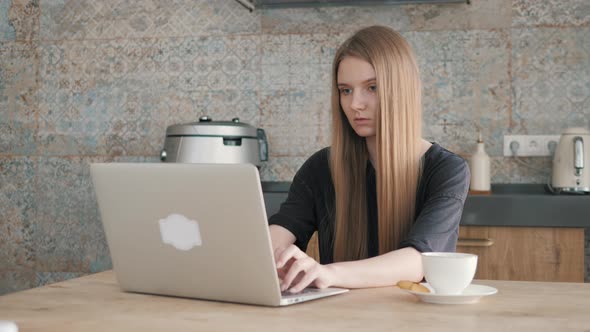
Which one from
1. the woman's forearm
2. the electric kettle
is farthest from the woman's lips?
the electric kettle

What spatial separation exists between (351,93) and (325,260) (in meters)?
0.42

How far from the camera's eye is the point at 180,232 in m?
1.13

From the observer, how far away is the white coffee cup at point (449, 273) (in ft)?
3.79

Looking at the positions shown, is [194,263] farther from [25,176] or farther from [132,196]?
[25,176]

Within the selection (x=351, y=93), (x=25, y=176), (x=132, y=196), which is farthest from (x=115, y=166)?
(x=25, y=176)

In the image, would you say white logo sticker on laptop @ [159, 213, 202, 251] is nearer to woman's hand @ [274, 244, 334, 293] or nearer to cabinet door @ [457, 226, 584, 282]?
woman's hand @ [274, 244, 334, 293]

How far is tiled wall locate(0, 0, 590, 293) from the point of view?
302 centimetres

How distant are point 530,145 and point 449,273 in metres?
2.01

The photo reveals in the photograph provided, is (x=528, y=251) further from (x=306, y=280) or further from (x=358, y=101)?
(x=306, y=280)

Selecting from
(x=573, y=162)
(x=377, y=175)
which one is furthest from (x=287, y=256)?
(x=573, y=162)

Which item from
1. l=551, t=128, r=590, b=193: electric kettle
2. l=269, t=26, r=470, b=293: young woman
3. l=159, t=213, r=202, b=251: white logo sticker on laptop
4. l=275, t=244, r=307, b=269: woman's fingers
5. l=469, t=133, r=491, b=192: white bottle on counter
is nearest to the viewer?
l=159, t=213, r=202, b=251: white logo sticker on laptop

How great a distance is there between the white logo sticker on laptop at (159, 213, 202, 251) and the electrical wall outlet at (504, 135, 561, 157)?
2.17 meters

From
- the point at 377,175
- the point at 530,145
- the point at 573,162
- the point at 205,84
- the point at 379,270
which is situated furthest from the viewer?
the point at 205,84

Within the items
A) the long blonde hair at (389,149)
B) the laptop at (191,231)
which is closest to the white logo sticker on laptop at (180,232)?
the laptop at (191,231)
